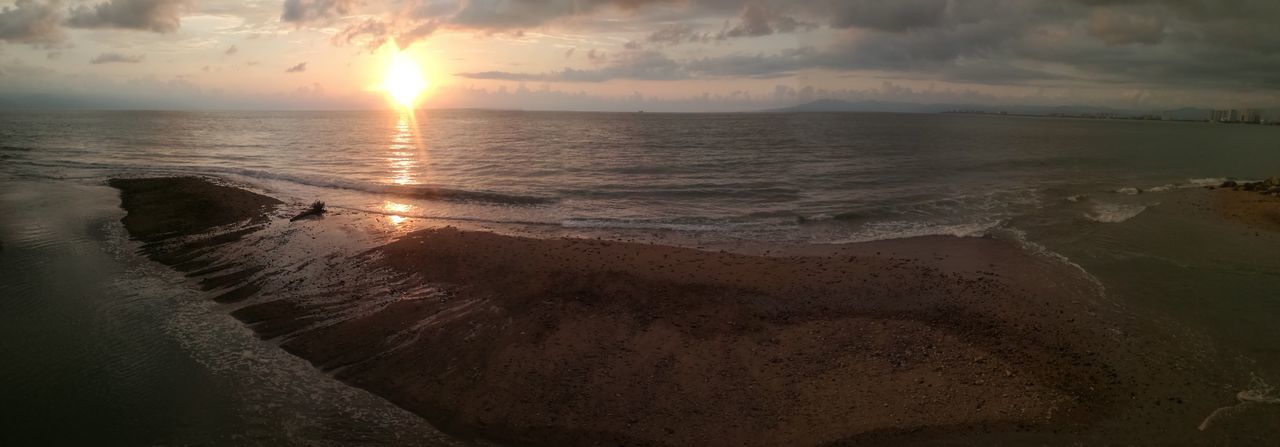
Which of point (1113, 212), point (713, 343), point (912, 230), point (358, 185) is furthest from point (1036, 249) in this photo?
point (358, 185)

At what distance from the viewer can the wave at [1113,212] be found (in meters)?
23.6

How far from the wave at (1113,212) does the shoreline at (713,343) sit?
10287 mm

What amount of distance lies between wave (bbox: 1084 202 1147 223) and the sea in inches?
6.9

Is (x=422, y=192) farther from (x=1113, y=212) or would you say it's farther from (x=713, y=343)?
(x=1113, y=212)

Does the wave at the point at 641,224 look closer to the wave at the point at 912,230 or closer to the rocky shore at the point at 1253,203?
the wave at the point at 912,230

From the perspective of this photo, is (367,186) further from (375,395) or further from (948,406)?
(948,406)

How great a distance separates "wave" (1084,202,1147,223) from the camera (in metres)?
A: 23.6

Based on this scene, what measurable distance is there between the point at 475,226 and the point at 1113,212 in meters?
26.6

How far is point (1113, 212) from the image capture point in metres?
25.3

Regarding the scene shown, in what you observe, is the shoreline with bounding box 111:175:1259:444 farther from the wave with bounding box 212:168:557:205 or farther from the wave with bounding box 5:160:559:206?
the wave with bounding box 5:160:559:206

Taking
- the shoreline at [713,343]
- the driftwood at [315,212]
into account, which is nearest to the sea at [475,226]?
the shoreline at [713,343]

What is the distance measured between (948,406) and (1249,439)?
390 centimetres

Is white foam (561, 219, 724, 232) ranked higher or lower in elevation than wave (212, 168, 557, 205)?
lower

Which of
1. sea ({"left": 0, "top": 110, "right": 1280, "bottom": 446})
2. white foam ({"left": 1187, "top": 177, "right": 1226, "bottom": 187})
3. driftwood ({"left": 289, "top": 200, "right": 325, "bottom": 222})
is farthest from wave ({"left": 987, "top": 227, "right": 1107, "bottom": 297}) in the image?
driftwood ({"left": 289, "top": 200, "right": 325, "bottom": 222})
